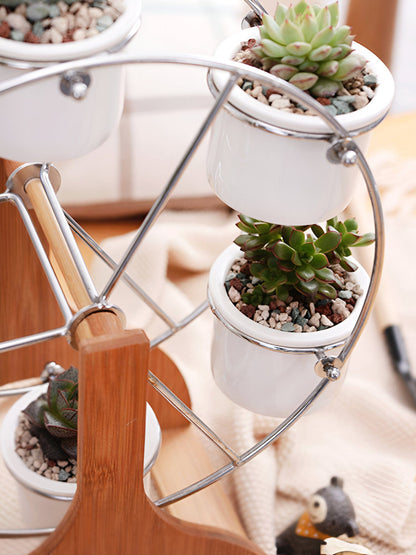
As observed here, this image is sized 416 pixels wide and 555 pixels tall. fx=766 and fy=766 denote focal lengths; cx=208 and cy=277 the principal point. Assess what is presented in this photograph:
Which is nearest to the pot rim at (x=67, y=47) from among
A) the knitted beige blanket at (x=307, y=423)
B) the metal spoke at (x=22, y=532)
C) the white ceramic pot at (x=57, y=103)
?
the white ceramic pot at (x=57, y=103)

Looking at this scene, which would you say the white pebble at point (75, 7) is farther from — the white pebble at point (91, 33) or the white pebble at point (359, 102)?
the white pebble at point (359, 102)

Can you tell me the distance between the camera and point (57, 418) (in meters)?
0.72

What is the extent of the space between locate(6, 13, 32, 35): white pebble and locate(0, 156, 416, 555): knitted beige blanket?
1.59 feet

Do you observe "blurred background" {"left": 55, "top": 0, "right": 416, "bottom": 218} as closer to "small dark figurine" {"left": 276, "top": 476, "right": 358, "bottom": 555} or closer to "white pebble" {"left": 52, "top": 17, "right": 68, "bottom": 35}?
"small dark figurine" {"left": 276, "top": 476, "right": 358, "bottom": 555}

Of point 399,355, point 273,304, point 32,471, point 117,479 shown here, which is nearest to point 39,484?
point 32,471

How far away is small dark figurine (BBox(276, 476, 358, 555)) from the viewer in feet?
2.71

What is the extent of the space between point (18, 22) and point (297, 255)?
0.26 meters

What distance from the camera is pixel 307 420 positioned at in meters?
1.01

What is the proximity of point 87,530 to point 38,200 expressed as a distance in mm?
260

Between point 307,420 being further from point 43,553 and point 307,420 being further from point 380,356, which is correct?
point 43,553

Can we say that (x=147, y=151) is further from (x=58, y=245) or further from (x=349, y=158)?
(x=349, y=158)

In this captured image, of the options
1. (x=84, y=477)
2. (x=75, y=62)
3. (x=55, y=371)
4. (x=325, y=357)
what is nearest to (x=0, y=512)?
(x=55, y=371)

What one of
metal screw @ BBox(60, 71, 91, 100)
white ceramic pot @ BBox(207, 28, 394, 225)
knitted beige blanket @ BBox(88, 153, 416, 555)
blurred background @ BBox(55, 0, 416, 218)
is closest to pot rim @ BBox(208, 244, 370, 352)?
white ceramic pot @ BBox(207, 28, 394, 225)

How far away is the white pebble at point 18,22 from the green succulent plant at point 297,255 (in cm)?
24
